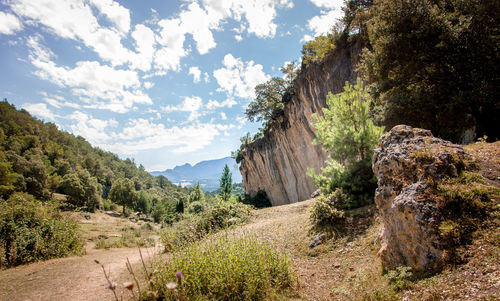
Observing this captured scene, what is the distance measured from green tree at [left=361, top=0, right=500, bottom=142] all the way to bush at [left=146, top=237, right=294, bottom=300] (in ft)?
28.2

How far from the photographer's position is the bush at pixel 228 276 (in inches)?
157

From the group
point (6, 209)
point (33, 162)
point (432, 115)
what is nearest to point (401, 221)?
point (432, 115)

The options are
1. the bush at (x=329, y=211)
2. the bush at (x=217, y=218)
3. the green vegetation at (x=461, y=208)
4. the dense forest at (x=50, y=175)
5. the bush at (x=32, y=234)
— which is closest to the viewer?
the green vegetation at (x=461, y=208)

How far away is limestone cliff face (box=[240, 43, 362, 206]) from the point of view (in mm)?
18375

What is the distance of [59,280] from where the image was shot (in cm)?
625

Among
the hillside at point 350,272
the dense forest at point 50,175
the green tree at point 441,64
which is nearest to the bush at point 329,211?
the hillside at point 350,272

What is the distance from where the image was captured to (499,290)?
7.88 ft

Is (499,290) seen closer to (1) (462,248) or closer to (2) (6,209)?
(1) (462,248)

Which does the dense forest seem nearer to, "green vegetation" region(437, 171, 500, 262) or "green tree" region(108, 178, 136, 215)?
"green tree" region(108, 178, 136, 215)

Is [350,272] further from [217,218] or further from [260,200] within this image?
[260,200]

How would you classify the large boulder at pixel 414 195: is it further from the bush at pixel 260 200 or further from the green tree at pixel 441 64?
the bush at pixel 260 200

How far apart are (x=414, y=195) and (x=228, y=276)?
359 cm

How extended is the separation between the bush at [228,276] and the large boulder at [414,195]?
7.16 ft

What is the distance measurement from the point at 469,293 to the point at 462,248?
2.37 feet
